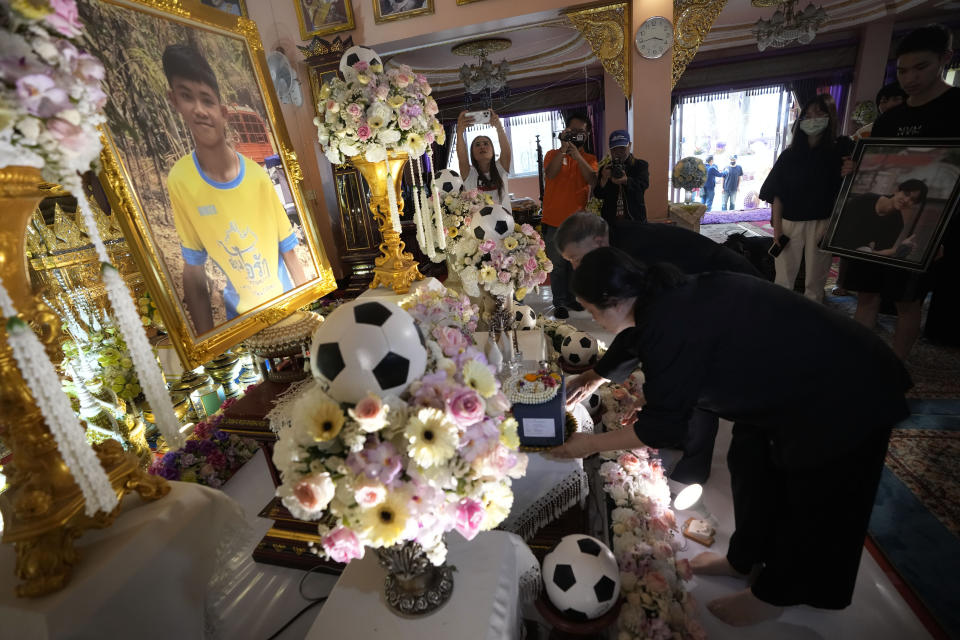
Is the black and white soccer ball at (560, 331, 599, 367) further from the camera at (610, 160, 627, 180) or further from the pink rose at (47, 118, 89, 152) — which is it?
the pink rose at (47, 118, 89, 152)

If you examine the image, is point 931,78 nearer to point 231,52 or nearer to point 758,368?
point 758,368

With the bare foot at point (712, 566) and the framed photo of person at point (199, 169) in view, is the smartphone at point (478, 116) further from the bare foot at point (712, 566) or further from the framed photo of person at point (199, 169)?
the bare foot at point (712, 566)

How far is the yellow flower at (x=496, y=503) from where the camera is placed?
1.11 metres

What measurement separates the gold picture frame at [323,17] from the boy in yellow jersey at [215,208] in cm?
331

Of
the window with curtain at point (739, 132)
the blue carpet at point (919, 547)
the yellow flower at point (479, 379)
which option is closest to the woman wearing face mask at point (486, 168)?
the yellow flower at point (479, 379)

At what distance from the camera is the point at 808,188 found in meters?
3.81

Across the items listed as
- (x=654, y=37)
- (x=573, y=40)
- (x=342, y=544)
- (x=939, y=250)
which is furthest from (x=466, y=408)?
(x=573, y=40)

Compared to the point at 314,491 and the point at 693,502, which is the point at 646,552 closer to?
the point at 693,502

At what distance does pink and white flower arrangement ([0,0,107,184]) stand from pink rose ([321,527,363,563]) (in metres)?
1.09

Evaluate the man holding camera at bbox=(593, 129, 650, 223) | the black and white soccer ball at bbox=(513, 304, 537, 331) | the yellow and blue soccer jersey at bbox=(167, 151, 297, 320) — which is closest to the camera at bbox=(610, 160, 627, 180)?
the man holding camera at bbox=(593, 129, 650, 223)

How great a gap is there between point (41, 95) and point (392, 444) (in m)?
1.09

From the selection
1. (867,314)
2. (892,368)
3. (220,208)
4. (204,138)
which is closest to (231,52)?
(204,138)

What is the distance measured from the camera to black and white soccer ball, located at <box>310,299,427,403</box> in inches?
42.4

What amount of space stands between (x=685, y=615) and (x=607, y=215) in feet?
12.0
